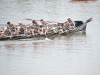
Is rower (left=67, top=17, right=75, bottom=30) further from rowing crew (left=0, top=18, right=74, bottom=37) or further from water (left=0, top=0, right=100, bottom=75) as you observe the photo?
water (left=0, top=0, right=100, bottom=75)

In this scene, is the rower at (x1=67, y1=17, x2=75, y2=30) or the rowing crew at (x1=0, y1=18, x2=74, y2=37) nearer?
the rowing crew at (x1=0, y1=18, x2=74, y2=37)

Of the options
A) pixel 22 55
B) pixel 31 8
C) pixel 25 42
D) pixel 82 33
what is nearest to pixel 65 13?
pixel 31 8

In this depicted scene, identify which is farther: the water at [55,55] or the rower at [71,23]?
the rower at [71,23]

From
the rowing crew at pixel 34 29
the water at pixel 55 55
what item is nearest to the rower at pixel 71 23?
the rowing crew at pixel 34 29

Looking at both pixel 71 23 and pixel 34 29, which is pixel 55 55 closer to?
pixel 34 29

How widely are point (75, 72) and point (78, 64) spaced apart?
165 cm

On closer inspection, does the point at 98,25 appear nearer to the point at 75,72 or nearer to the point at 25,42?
the point at 25,42

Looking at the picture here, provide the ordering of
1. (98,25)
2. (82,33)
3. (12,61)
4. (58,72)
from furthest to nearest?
(98,25), (82,33), (12,61), (58,72)

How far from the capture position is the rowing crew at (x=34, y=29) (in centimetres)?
3393

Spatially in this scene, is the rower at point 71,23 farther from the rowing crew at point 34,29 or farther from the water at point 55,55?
the water at point 55,55

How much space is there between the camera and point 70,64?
28.1m

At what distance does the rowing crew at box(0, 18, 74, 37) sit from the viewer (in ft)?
111

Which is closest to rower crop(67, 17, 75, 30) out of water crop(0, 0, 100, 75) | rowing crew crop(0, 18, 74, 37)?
rowing crew crop(0, 18, 74, 37)

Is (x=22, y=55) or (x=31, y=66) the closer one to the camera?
(x=31, y=66)
